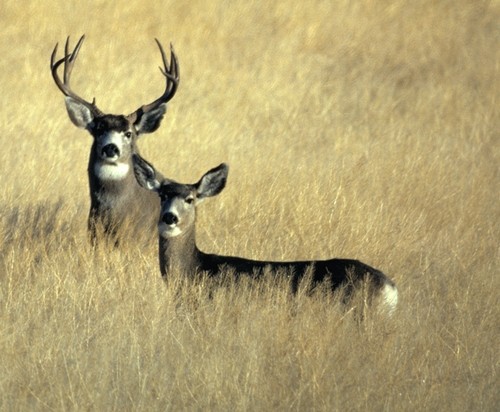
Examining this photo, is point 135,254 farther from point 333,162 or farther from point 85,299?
point 333,162

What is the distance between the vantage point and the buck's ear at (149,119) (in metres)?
8.72

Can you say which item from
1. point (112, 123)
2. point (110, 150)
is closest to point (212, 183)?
point (110, 150)

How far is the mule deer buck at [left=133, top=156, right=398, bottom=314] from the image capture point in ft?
21.7

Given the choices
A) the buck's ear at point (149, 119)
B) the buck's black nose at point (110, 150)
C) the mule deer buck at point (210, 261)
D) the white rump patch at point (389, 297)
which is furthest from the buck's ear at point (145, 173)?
the white rump patch at point (389, 297)

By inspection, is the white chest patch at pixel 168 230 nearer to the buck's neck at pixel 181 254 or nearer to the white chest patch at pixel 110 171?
the buck's neck at pixel 181 254

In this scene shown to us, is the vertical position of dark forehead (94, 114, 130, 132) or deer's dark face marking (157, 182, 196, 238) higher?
dark forehead (94, 114, 130, 132)

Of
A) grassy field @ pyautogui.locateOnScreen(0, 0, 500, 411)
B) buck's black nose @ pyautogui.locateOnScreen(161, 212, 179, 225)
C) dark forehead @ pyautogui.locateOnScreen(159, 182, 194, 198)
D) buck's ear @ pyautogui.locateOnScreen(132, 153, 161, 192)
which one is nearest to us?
grassy field @ pyautogui.locateOnScreen(0, 0, 500, 411)

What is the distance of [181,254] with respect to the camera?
7273 millimetres

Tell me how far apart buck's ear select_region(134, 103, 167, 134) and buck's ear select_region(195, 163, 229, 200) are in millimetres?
1406

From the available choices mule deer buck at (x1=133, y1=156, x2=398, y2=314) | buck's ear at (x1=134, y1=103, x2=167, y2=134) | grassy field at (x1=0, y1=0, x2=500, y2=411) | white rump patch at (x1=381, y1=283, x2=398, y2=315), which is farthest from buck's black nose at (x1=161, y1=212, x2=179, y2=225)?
buck's ear at (x1=134, y1=103, x2=167, y2=134)

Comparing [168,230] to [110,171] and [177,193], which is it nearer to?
[177,193]

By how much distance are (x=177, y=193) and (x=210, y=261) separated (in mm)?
421

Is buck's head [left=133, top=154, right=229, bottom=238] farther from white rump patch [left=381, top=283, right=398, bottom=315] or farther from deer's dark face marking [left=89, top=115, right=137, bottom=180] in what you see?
white rump patch [left=381, top=283, right=398, bottom=315]

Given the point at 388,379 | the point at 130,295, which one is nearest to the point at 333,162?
the point at 130,295
